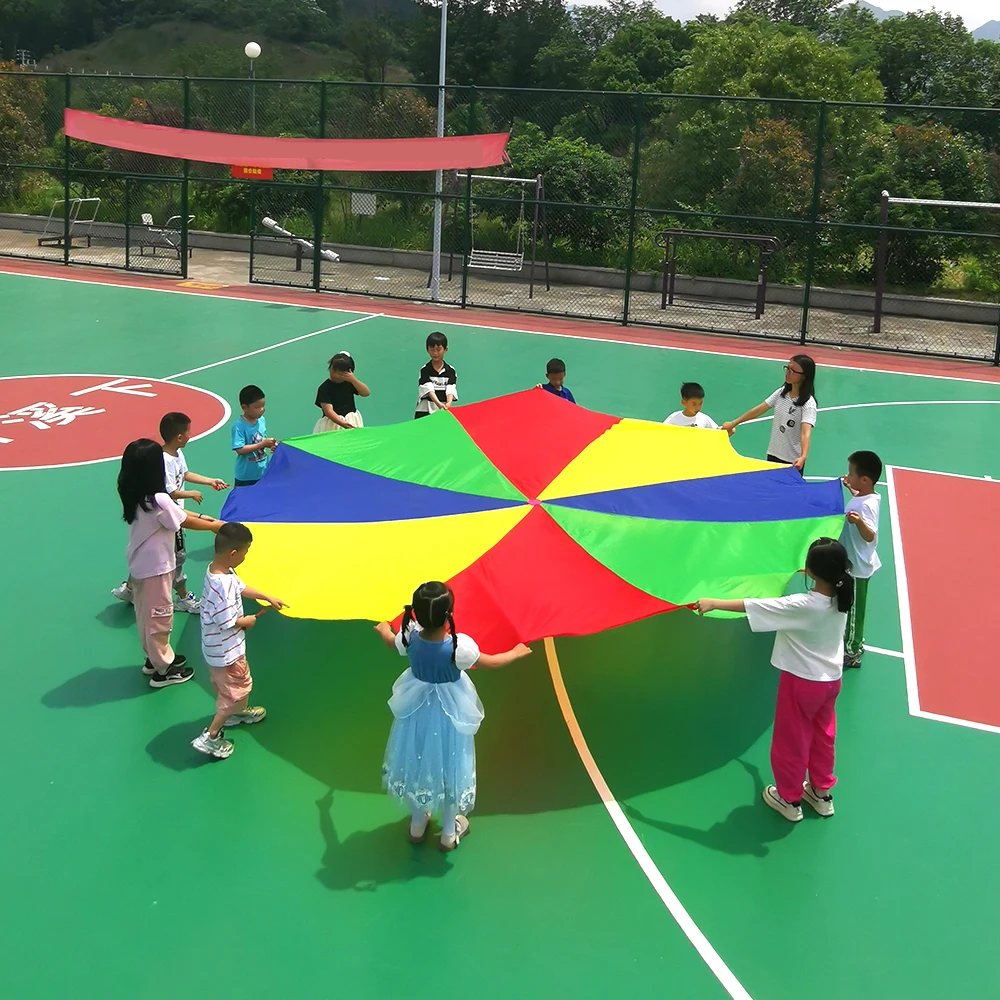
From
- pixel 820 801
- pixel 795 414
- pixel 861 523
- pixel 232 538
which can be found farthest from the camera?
pixel 795 414

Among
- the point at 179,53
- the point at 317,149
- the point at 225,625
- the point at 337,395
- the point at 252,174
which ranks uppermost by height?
the point at 179,53

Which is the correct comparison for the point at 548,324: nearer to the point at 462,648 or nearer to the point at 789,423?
the point at 789,423

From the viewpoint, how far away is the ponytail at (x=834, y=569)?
17.1 feet

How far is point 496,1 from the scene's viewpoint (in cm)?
6172

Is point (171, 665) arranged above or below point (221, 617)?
below

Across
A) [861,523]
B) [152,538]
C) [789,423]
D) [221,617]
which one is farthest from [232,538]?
[789,423]

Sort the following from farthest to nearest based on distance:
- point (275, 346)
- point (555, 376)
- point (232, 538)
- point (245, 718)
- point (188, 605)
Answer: point (275, 346), point (555, 376), point (188, 605), point (245, 718), point (232, 538)

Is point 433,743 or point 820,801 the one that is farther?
point 820,801

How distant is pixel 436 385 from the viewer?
30.2 ft

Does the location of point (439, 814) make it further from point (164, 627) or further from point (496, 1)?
point (496, 1)

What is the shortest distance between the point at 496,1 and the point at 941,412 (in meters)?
54.8

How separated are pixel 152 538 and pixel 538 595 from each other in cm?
223

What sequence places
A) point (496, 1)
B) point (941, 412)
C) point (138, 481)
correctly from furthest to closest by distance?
point (496, 1) → point (941, 412) → point (138, 481)

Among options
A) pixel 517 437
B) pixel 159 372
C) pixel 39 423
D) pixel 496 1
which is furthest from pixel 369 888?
pixel 496 1
